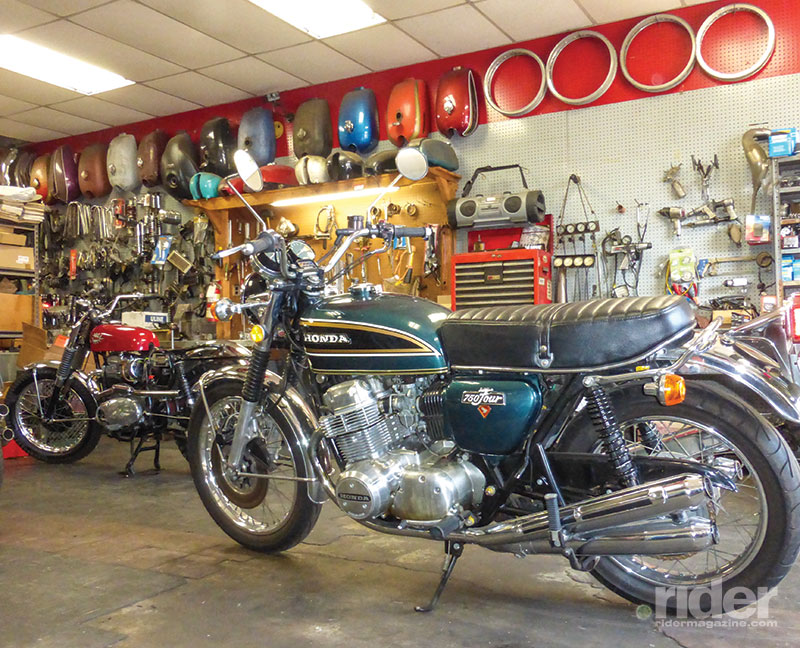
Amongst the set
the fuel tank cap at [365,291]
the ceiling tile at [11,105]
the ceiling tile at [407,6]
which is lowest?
the fuel tank cap at [365,291]

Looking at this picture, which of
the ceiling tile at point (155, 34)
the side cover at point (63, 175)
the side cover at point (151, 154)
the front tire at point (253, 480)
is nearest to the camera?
the front tire at point (253, 480)

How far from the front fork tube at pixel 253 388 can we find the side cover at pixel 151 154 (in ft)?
16.0

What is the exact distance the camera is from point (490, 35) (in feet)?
17.1

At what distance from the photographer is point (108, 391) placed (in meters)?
4.34

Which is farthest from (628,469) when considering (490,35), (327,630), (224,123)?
(224,123)

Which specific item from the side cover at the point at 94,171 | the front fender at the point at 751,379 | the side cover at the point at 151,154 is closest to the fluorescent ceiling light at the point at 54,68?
the side cover at the point at 151,154

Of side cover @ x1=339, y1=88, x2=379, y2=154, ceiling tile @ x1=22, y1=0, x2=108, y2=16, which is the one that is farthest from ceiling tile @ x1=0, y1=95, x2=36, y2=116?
side cover @ x1=339, y1=88, x2=379, y2=154

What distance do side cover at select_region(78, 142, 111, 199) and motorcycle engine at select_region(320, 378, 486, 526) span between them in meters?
5.96

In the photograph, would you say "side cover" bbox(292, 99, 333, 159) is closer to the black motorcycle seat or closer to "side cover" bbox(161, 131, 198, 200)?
"side cover" bbox(161, 131, 198, 200)

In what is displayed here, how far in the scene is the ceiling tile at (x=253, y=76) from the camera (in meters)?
5.80

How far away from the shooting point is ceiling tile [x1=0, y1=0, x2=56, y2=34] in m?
4.76

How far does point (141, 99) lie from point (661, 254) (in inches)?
186

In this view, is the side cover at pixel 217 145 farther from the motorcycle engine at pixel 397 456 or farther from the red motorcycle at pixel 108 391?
the motorcycle engine at pixel 397 456

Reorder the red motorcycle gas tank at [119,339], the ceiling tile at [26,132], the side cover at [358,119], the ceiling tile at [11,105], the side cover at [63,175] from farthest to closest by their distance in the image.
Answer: the side cover at [63,175]
the ceiling tile at [26,132]
the ceiling tile at [11,105]
the side cover at [358,119]
the red motorcycle gas tank at [119,339]
